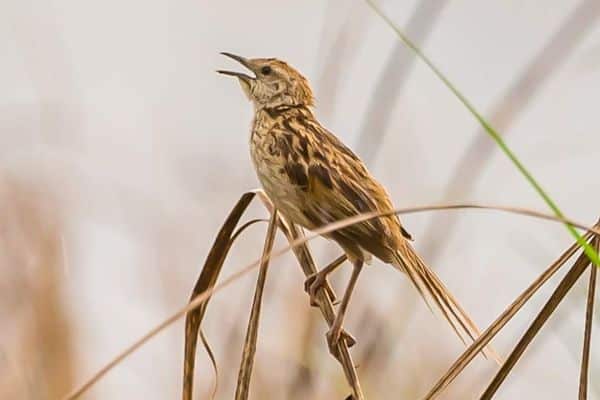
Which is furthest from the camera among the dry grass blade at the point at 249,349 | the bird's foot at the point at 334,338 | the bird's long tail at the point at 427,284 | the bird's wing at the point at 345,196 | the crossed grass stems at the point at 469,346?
the bird's wing at the point at 345,196

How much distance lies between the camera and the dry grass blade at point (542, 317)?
167 cm

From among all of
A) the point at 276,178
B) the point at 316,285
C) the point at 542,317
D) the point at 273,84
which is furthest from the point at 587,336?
the point at 273,84

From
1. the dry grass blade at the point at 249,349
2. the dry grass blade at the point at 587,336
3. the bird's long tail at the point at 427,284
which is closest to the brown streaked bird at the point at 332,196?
the bird's long tail at the point at 427,284

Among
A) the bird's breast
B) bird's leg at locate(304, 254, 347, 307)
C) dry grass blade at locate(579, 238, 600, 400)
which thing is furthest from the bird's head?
dry grass blade at locate(579, 238, 600, 400)

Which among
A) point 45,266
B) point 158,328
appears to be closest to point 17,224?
point 45,266

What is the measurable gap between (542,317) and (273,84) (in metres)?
1.71

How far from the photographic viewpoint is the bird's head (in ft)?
10.5

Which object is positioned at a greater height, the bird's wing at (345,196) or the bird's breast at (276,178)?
the bird's breast at (276,178)

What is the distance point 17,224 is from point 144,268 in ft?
1.70

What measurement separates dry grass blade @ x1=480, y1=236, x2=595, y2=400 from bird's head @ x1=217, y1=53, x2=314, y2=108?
1570mm

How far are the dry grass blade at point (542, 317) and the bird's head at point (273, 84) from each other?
157cm

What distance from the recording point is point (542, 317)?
1.67 m

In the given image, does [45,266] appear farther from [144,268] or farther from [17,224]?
[144,268]

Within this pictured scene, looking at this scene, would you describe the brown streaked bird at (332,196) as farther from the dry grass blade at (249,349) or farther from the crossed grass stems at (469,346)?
the dry grass blade at (249,349)
